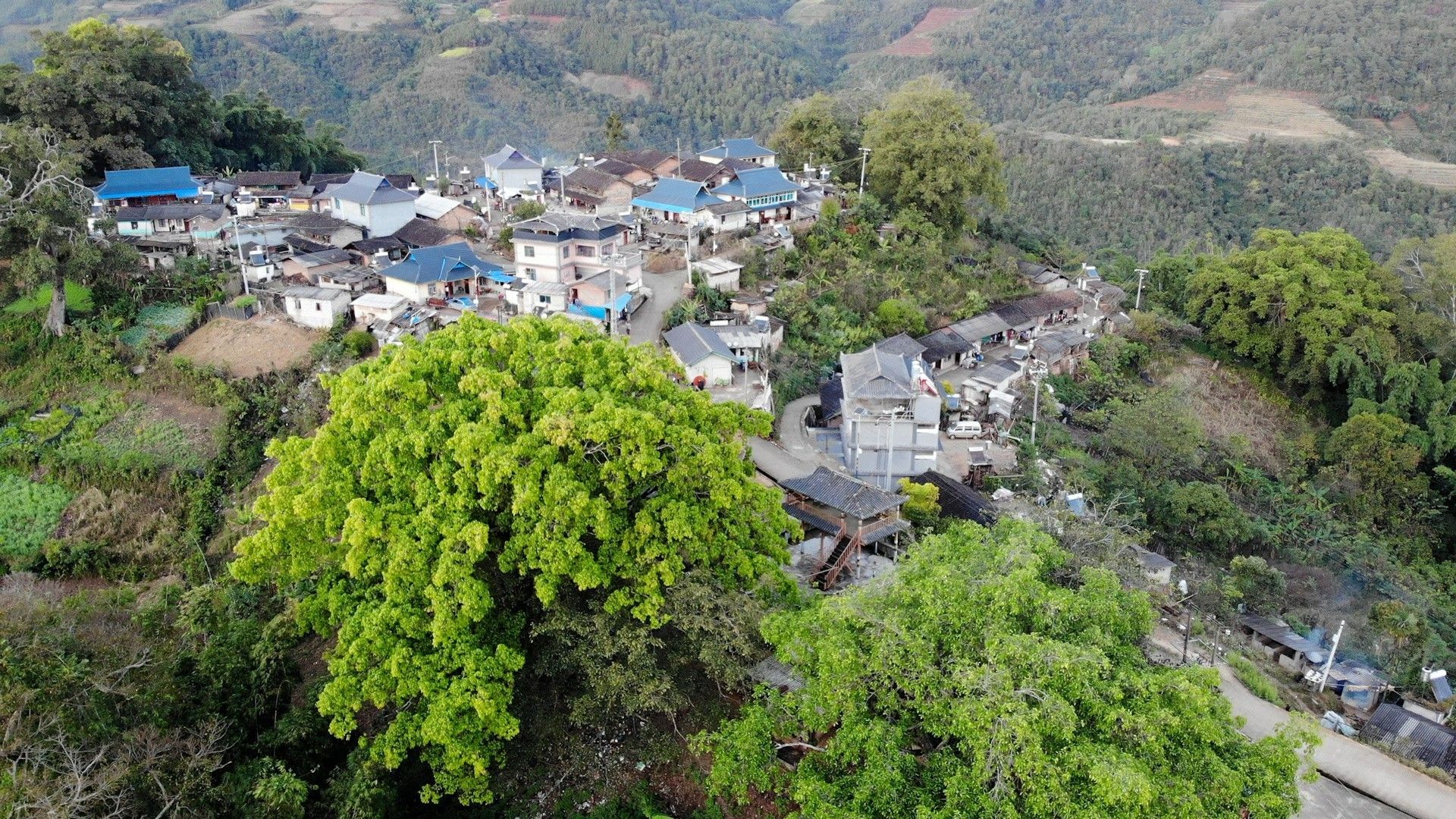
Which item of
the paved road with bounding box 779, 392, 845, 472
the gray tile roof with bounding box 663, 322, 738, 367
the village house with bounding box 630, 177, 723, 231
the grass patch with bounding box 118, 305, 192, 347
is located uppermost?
the village house with bounding box 630, 177, 723, 231

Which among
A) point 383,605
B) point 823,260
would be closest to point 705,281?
point 823,260

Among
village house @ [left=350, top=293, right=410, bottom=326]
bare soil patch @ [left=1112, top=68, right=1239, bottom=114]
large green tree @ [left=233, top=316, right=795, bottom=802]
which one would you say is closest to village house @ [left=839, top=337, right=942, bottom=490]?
large green tree @ [left=233, top=316, right=795, bottom=802]

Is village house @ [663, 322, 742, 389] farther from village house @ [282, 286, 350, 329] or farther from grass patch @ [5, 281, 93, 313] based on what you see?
grass patch @ [5, 281, 93, 313]

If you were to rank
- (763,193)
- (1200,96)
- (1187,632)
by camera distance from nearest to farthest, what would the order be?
(1187,632) → (763,193) → (1200,96)

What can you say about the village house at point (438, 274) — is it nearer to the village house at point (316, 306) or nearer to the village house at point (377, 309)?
the village house at point (377, 309)

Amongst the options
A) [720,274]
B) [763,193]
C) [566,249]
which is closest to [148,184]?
[566,249]

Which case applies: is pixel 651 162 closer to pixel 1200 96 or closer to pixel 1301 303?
pixel 1301 303

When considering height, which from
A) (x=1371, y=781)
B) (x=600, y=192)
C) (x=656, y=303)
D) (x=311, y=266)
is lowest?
(x=1371, y=781)

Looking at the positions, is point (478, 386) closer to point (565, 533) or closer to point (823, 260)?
point (565, 533)
